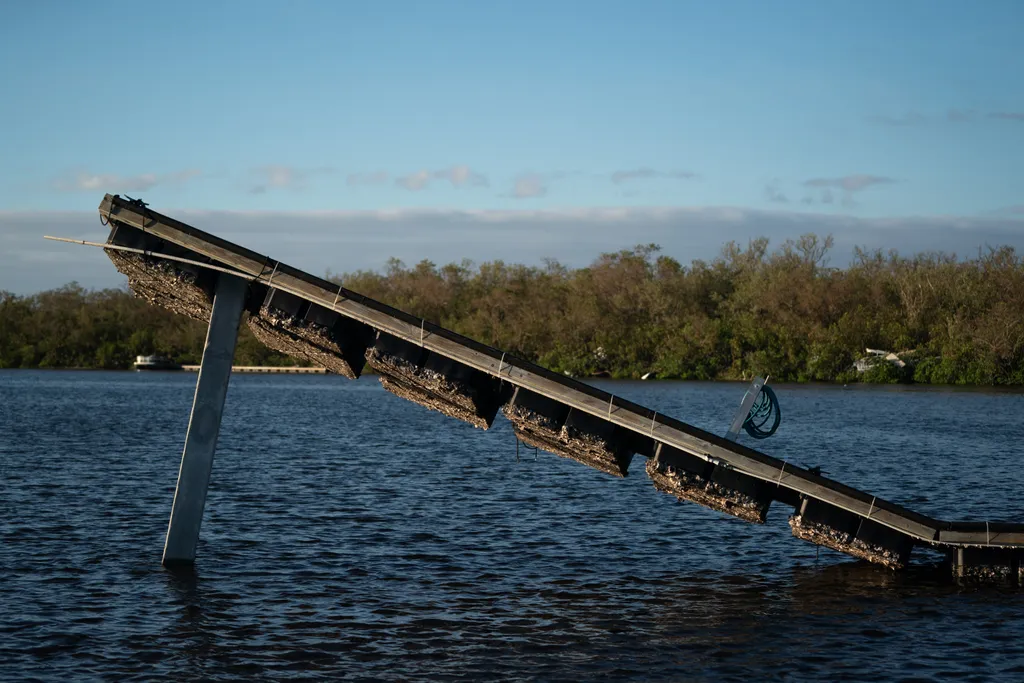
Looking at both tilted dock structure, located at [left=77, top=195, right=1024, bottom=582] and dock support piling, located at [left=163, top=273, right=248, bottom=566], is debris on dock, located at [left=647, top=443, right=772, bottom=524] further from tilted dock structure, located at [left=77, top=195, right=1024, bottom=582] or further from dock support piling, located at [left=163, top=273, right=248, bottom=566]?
dock support piling, located at [left=163, top=273, right=248, bottom=566]

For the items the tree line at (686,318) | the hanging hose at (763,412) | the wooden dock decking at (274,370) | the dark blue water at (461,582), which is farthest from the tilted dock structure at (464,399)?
the wooden dock decking at (274,370)

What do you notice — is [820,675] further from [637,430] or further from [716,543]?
[716,543]

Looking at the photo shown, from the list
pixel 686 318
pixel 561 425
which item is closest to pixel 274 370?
pixel 686 318

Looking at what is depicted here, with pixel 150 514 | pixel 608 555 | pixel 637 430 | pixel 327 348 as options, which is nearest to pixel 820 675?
pixel 637 430

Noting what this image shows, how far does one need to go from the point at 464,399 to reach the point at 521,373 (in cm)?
145

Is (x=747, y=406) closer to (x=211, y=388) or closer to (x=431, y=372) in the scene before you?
(x=431, y=372)

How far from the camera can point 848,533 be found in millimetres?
20547

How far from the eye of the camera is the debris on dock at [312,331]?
65.6 feet

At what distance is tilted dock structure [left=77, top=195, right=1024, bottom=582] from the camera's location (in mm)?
19562

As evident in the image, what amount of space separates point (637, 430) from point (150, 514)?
14334 mm

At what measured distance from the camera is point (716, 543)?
24.8 metres

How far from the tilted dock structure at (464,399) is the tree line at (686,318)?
313 ft

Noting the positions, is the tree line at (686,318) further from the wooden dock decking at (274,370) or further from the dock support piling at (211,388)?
the dock support piling at (211,388)

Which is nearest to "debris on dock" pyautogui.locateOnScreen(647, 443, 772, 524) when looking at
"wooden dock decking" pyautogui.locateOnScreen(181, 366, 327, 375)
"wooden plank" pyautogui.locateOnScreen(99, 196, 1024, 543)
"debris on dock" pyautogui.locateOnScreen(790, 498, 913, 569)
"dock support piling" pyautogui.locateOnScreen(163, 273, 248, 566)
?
"wooden plank" pyautogui.locateOnScreen(99, 196, 1024, 543)
